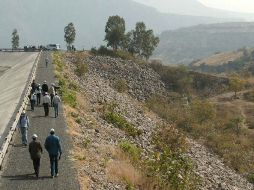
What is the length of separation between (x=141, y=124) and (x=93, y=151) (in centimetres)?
1966

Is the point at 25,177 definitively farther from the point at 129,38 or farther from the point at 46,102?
the point at 129,38

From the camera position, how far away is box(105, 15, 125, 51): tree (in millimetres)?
104375

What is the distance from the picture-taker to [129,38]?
11156 centimetres

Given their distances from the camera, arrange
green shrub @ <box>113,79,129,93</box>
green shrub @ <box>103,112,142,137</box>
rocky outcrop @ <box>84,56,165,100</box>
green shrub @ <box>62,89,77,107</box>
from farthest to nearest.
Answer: rocky outcrop @ <box>84,56,165,100</box>
green shrub @ <box>113,79,129,93</box>
green shrub @ <box>62,89,77,107</box>
green shrub @ <box>103,112,142,137</box>

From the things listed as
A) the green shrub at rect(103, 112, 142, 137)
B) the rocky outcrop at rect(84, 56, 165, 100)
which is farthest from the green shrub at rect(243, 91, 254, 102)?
the green shrub at rect(103, 112, 142, 137)

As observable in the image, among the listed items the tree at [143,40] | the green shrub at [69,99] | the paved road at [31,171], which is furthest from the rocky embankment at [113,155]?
the tree at [143,40]

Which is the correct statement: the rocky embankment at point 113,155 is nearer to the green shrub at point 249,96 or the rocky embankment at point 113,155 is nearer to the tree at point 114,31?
the green shrub at point 249,96

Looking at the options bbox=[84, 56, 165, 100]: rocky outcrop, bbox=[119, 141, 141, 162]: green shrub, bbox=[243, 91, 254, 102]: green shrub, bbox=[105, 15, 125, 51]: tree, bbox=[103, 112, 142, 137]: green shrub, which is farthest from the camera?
bbox=[105, 15, 125, 51]: tree

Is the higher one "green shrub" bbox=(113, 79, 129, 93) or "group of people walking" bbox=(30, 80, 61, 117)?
"group of people walking" bbox=(30, 80, 61, 117)

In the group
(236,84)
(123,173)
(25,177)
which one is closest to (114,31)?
(236,84)

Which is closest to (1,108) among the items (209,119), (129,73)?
(209,119)

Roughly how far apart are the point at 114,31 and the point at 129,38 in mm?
8030

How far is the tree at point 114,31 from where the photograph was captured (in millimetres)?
104375

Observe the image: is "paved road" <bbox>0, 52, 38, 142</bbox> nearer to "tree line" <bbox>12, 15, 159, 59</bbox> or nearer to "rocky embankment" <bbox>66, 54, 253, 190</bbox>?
"rocky embankment" <bbox>66, 54, 253, 190</bbox>
